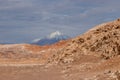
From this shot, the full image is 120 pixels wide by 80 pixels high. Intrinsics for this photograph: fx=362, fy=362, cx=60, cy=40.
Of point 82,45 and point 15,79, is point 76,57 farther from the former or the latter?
point 15,79

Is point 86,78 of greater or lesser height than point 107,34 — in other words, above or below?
below

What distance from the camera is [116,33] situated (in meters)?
46.9

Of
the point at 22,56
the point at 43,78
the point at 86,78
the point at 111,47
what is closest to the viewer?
the point at 86,78

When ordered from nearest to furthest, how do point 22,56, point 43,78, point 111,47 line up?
1. point 43,78
2. point 111,47
3. point 22,56

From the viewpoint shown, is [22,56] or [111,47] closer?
[111,47]

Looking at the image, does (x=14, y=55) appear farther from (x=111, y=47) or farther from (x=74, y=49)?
(x=111, y=47)

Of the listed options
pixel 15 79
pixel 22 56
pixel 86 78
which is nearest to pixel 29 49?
pixel 22 56

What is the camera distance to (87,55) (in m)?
46.3

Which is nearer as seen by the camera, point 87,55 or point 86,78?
point 86,78

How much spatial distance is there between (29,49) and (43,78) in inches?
1615

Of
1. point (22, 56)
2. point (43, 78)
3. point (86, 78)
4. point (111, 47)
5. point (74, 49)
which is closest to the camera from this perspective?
point (86, 78)

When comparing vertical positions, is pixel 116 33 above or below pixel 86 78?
above

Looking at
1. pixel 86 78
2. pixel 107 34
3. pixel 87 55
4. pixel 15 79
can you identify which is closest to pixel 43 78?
pixel 15 79

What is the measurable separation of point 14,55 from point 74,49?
24.9 meters
